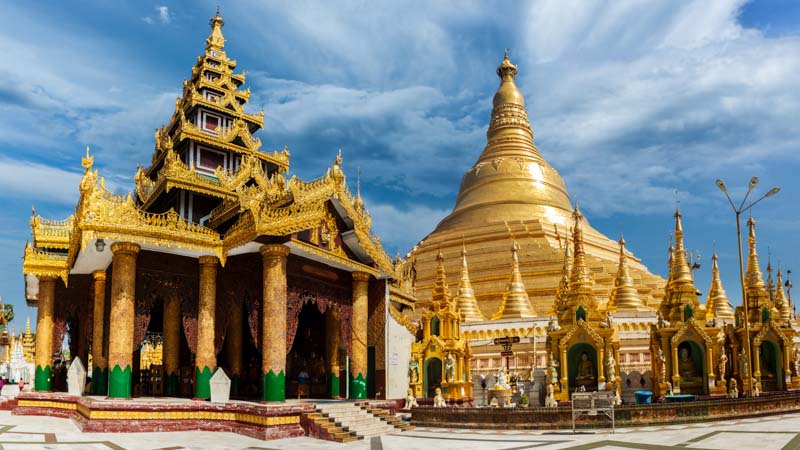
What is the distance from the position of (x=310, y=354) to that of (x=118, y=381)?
32.4 ft

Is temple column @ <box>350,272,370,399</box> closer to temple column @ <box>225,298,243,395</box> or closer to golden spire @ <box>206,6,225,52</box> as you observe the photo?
temple column @ <box>225,298,243,395</box>

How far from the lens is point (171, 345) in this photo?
2423cm

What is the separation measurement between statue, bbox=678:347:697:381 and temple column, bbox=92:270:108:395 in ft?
72.2

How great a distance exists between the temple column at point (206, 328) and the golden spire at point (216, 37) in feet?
42.9

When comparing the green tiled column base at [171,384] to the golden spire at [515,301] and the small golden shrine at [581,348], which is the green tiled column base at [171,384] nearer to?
the small golden shrine at [581,348]

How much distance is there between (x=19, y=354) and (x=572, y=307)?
1701 inches

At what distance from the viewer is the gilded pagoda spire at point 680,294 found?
3017 cm

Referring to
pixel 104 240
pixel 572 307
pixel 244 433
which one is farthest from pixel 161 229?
pixel 572 307

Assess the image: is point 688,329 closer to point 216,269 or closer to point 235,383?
point 235,383

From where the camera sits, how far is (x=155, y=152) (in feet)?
100

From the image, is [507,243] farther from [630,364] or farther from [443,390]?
[443,390]

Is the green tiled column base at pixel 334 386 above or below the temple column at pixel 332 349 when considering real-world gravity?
below

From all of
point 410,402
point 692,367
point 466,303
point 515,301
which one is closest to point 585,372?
point 692,367

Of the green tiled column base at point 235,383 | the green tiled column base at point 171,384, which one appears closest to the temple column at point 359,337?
the green tiled column base at point 235,383
